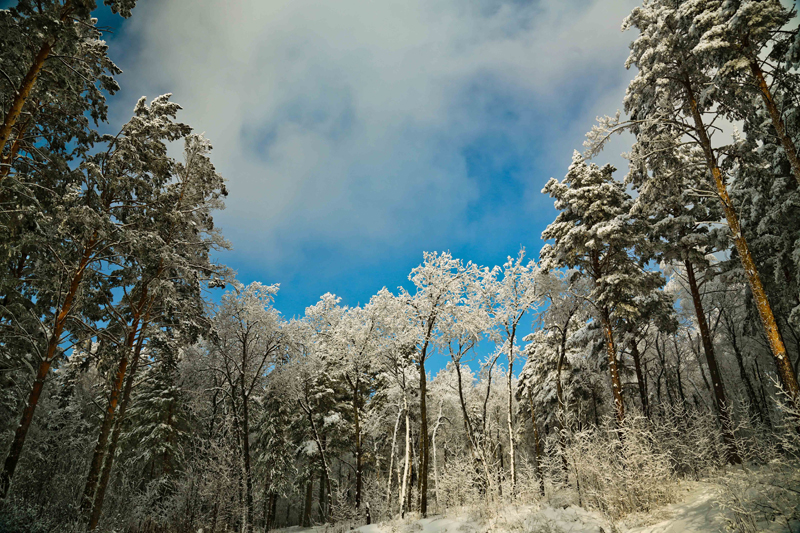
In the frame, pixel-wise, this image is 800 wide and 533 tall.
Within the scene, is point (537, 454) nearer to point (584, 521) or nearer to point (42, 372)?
point (584, 521)

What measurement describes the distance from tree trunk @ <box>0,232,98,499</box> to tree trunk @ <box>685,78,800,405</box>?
16.2 m

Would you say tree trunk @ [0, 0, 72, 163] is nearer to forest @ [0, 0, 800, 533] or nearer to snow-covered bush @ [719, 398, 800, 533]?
forest @ [0, 0, 800, 533]

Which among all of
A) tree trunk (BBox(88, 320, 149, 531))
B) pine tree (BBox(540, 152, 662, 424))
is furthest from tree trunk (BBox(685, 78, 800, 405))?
tree trunk (BBox(88, 320, 149, 531))

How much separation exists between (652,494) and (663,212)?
12.4 meters

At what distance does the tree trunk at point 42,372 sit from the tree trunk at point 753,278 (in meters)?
16.2

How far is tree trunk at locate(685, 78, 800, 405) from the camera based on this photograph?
820 cm

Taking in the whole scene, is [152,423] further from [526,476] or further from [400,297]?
[526,476]

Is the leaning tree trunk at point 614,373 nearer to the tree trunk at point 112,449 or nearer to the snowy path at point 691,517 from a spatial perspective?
the snowy path at point 691,517

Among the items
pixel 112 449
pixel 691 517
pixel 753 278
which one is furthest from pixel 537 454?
pixel 112 449

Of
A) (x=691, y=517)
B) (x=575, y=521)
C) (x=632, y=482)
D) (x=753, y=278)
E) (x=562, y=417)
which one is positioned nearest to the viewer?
(x=691, y=517)

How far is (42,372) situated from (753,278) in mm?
17337

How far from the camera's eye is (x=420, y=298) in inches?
689

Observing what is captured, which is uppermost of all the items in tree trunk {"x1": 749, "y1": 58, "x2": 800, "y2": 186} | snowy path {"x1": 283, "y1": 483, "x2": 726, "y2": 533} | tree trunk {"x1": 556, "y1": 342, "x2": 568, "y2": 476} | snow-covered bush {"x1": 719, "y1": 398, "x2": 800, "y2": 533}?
tree trunk {"x1": 749, "y1": 58, "x2": 800, "y2": 186}

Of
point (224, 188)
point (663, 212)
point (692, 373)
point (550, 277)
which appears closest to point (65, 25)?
point (224, 188)
